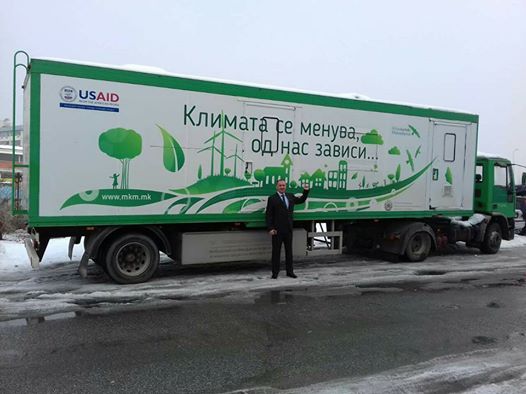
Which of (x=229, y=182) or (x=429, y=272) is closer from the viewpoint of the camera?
(x=229, y=182)

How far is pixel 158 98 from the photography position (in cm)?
815

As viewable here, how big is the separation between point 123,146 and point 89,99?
873 millimetres

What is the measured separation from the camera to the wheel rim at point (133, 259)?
818cm

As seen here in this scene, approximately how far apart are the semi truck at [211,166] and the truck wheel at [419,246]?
0.03 meters

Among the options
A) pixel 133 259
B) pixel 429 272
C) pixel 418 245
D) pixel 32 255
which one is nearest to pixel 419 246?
pixel 418 245

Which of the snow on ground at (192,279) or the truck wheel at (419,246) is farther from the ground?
the truck wheel at (419,246)

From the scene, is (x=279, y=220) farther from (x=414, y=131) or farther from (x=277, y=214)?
(x=414, y=131)

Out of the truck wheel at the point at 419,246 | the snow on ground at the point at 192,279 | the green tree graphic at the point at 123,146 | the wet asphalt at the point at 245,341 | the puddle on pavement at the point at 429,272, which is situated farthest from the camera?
the truck wheel at the point at 419,246

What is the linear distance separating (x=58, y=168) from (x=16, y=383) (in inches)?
157

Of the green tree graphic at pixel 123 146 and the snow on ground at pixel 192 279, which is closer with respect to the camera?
the snow on ground at pixel 192 279

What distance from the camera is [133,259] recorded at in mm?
8297

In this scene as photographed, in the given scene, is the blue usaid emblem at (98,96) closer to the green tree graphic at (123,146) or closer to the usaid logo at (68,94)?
the usaid logo at (68,94)

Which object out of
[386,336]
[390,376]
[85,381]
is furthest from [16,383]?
[386,336]

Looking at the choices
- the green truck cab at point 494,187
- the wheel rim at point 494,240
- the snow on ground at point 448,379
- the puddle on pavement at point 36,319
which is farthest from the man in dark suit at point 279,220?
the wheel rim at point 494,240
